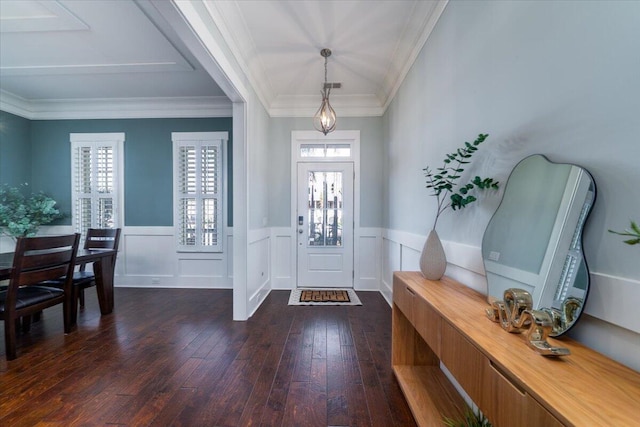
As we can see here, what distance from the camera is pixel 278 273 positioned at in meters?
4.05

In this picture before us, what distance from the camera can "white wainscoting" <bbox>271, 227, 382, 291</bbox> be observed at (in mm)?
3996

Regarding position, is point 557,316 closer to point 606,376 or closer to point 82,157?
point 606,376

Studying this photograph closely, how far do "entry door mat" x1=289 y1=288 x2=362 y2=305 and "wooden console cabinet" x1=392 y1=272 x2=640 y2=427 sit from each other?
189 cm

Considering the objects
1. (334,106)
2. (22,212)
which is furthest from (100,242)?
(334,106)

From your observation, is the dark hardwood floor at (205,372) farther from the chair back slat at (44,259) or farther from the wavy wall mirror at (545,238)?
the wavy wall mirror at (545,238)

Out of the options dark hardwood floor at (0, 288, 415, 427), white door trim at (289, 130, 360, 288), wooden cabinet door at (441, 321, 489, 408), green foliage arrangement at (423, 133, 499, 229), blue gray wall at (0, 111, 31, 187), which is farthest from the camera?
white door trim at (289, 130, 360, 288)

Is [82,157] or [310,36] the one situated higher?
[310,36]

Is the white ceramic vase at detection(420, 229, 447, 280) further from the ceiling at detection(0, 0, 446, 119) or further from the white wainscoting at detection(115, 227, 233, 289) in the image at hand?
the white wainscoting at detection(115, 227, 233, 289)

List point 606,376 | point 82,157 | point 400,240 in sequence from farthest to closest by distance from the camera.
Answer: point 82,157 < point 400,240 < point 606,376

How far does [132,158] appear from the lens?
4.15 meters

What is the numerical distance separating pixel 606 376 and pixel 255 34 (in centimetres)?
316

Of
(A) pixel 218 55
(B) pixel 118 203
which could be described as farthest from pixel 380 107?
(B) pixel 118 203

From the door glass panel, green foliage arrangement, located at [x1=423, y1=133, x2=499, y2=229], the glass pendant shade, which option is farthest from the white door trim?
green foliage arrangement, located at [x1=423, y1=133, x2=499, y2=229]

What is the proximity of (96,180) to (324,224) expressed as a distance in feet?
12.1
